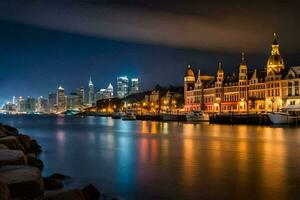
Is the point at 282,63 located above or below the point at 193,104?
above

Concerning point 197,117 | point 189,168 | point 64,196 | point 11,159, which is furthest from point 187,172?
point 197,117

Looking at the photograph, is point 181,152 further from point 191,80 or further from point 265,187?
point 191,80

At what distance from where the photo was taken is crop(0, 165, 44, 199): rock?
49.1 feet

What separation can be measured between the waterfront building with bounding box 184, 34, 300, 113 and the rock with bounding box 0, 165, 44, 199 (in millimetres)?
117327

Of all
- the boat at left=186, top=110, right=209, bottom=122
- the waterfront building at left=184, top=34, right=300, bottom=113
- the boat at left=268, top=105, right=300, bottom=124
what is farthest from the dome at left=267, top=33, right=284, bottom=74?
the boat at left=268, top=105, right=300, bottom=124

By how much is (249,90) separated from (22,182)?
142487mm

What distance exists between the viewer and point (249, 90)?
5979 inches

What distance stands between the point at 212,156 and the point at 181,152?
4312 millimetres

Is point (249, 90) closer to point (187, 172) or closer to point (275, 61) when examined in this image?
point (275, 61)

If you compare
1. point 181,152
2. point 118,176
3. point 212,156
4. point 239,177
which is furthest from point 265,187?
point 181,152

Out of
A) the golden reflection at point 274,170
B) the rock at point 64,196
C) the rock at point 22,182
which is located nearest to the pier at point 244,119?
the golden reflection at point 274,170

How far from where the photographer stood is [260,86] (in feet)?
481

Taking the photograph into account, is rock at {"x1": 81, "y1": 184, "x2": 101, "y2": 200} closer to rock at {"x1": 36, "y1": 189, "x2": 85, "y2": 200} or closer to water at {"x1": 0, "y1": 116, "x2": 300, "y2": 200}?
water at {"x1": 0, "y1": 116, "x2": 300, "y2": 200}

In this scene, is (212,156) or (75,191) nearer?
(75,191)
